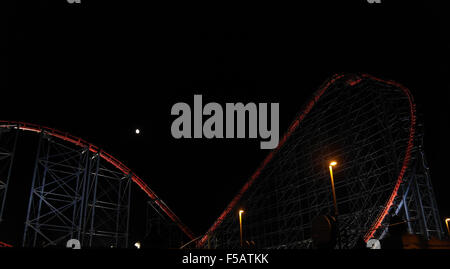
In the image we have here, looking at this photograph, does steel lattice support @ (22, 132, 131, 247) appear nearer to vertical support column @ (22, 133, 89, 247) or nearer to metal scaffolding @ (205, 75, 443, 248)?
vertical support column @ (22, 133, 89, 247)

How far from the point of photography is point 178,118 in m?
11.9

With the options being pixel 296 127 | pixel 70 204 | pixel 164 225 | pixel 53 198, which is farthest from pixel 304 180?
pixel 53 198

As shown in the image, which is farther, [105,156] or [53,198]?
[105,156]

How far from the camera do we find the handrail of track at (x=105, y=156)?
13.4 m

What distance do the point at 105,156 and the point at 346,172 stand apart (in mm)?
9998

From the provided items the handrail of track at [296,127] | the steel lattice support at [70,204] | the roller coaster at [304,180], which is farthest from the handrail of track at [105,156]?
the handrail of track at [296,127]

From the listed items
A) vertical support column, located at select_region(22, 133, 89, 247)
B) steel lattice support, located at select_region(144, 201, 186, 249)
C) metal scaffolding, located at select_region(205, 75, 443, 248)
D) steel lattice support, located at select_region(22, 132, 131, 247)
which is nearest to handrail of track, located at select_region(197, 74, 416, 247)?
metal scaffolding, located at select_region(205, 75, 443, 248)

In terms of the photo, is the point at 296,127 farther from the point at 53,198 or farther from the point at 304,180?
the point at 53,198

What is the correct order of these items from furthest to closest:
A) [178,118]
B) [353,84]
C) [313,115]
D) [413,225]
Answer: [313,115]
[353,84]
[413,225]
[178,118]

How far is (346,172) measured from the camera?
14578 mm
